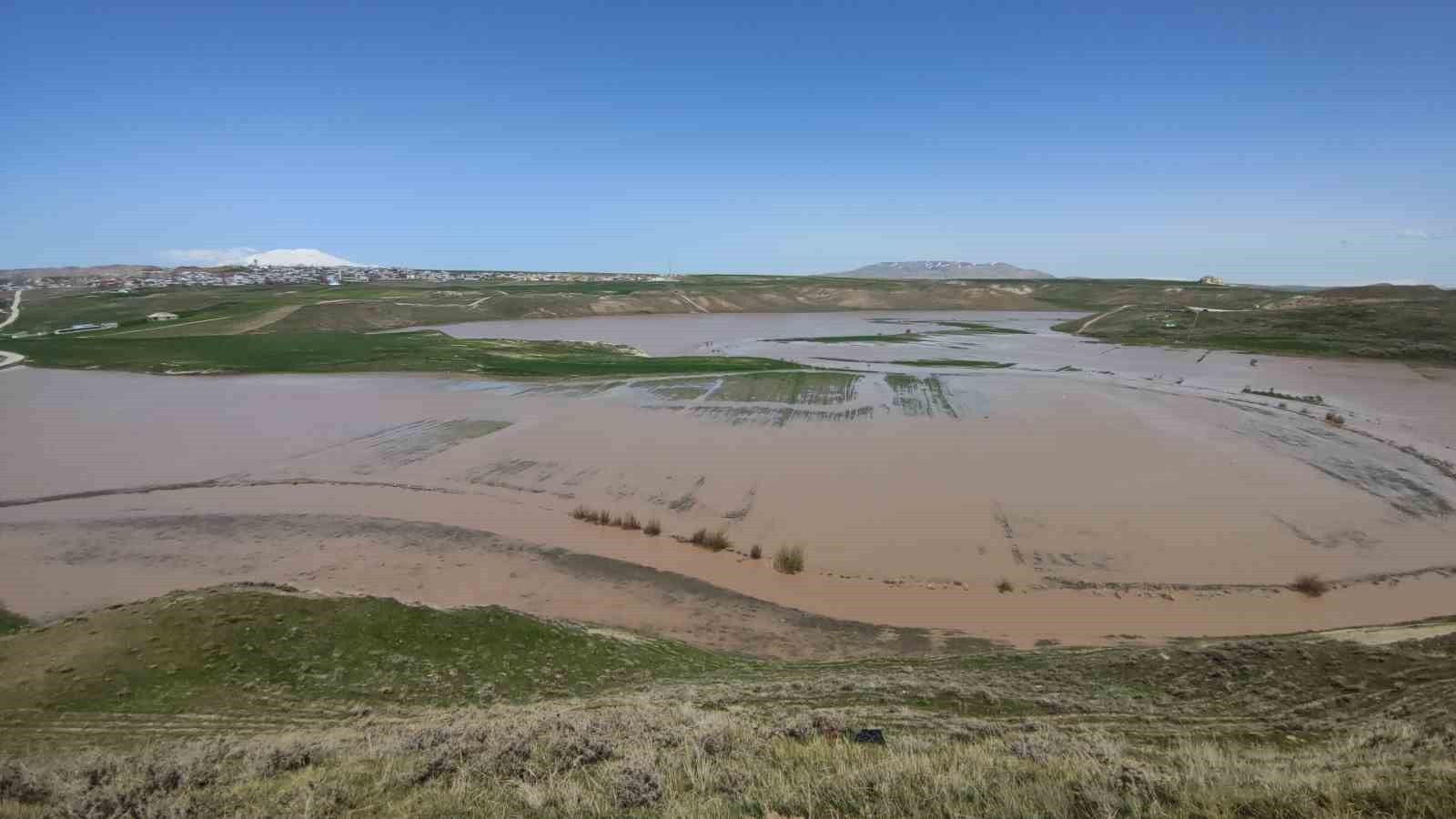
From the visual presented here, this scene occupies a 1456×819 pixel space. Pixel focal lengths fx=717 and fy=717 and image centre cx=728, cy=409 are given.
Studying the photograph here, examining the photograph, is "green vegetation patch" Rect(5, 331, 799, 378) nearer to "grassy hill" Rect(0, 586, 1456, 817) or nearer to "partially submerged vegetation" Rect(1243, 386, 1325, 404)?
"partially submerged vegetation" Rect(1243, 386, 1325, 404)

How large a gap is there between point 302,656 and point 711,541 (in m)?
7.02

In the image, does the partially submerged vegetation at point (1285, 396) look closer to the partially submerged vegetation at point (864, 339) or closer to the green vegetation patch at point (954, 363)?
the green vegetation patch at point (954, 363)

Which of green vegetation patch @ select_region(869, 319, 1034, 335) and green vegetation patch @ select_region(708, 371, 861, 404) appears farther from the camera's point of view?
green vegetation patch @ select_region(869, 319, 1034, 335)

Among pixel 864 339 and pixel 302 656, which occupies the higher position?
pixel 864 339

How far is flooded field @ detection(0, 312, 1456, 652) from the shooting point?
11898 millimetres

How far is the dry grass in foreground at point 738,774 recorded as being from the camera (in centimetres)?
436

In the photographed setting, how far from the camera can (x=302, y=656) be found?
8977mm

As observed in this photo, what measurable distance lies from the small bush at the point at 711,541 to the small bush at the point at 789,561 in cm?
115

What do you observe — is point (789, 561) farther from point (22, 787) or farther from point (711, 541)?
point (22, 787)

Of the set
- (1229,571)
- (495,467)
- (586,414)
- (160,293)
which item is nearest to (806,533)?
(1229,571)

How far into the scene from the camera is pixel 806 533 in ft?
47.6

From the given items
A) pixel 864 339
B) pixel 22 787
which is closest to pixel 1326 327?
pixel 864 339

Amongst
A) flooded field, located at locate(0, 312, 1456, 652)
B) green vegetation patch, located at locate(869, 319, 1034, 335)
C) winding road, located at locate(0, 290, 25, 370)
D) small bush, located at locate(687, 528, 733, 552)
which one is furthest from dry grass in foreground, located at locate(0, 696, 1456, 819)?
green vegetation patch, located at locate(869, 319, 1034, 335)

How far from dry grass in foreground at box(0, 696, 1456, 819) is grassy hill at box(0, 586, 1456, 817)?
25 mm
